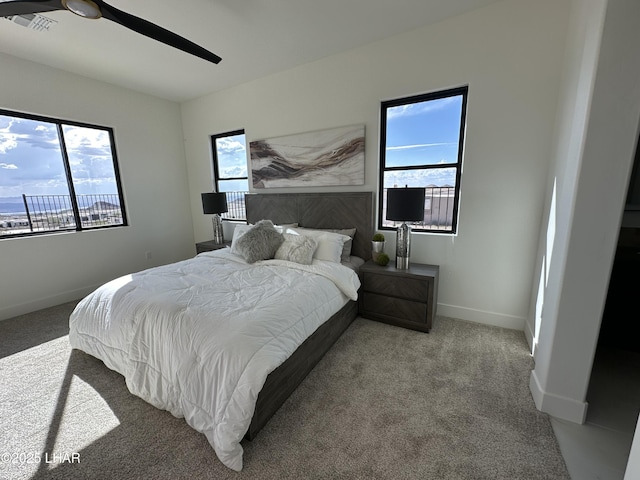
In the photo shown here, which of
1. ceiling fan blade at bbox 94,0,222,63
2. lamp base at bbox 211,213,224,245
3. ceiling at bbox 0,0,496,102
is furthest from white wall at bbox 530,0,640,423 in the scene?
lamp base at bbox 211,213,224,245

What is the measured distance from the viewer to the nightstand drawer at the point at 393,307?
8.24ft

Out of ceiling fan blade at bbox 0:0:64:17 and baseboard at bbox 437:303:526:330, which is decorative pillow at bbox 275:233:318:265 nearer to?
baseboard at bbox 437:303:526:330

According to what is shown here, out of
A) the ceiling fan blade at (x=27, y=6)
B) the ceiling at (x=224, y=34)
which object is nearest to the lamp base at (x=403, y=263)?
the ceiling at (x=224, y=34)

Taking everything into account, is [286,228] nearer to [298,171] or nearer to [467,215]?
[298,171]

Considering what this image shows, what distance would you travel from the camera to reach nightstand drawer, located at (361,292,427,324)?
8.24 feet

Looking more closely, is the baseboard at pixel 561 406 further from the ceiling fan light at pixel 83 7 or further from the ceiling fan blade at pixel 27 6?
the ceiling fan blade at pixel 27 6

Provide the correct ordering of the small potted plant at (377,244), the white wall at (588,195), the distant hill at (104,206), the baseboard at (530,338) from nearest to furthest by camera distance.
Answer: the white wall at (588,195), the baseboard at (530,338), the small potted plant at (377,244), the distant hill at (104,206)

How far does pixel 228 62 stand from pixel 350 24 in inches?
61.0

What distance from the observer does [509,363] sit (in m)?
2.05

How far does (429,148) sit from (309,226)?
5.51ft

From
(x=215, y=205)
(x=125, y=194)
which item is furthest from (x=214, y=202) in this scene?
(x=125, y=194)

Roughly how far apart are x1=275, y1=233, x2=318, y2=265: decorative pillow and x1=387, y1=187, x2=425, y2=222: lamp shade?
0.89 meters

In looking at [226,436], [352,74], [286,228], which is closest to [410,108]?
[352,74]

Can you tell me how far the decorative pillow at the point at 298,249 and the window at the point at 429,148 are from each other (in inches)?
46.7
